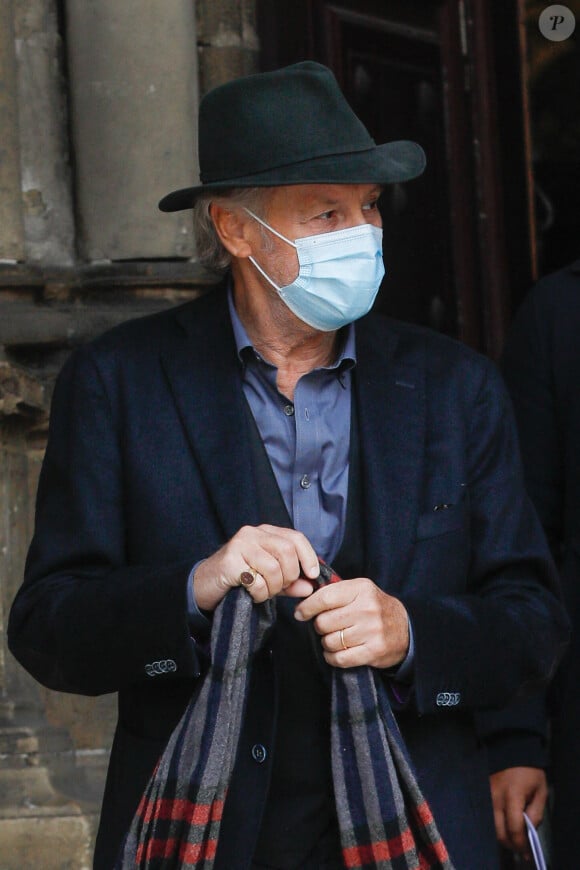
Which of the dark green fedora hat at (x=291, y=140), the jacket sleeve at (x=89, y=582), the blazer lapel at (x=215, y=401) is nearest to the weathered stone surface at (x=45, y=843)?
the jacket sleeve at (x=89, y=582)

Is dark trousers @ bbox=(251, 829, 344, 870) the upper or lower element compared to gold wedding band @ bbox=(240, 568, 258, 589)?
lower

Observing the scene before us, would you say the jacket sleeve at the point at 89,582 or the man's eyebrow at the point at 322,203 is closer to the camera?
the jacket sleeve at the point at 89,582

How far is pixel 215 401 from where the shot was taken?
2660 millimetres

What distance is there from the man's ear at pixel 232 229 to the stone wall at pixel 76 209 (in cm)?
112

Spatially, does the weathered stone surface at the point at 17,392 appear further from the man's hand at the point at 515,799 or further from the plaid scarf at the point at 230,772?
the plaid scarf at the point at 230,772

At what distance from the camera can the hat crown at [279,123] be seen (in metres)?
2.63

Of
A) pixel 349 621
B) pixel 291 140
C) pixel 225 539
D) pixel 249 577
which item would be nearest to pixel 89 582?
pixel 225 539

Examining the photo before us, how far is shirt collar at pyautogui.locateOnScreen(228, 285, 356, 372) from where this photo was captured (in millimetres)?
2729

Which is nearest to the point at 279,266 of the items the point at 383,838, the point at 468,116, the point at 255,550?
the point at 255,550

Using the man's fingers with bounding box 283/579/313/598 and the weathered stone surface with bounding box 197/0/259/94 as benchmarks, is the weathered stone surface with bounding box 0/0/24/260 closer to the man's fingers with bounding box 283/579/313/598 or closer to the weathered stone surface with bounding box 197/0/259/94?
the weathered stone surface with bounding box 197/0/259/94

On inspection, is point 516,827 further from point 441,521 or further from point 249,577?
point 249,577

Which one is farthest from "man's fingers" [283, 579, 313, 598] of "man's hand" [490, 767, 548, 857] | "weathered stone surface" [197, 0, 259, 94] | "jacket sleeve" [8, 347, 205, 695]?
"weathered stone surface" [197, 0, 259, 94]

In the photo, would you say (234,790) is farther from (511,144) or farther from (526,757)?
(511,144)

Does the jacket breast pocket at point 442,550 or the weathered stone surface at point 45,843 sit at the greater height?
the jacket breast pocket at point 442,550
